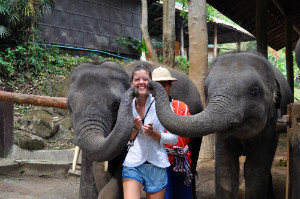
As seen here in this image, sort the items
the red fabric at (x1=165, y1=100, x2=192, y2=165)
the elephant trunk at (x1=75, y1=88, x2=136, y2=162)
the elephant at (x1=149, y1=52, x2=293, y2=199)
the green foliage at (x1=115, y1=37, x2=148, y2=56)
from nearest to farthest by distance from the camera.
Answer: the elephant trunk at (x1=75, y1=88, x2=136, y2=162), the elephant at (x1=149, y1=52, x2=293, y2=199), the red fabric at (x1=165, y1=100, x2=192, y2=165), the green foliage at (x1=115, y1=37, x2=148, y2=56)

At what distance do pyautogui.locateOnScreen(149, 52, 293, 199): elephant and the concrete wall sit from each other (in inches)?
401

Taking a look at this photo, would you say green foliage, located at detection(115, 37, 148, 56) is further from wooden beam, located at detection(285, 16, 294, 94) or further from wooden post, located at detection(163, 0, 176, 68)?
wooden post, located at detection(163, 0, 176, 68)

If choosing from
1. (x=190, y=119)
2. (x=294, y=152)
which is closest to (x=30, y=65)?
(x=190, y=119)

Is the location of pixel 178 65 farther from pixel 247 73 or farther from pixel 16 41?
pixel 247 73

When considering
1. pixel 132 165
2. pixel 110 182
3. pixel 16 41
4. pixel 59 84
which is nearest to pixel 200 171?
pixel 110 182

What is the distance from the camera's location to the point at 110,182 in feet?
12.0

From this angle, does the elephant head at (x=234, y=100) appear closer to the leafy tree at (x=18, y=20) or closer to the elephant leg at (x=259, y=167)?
the elephant leg at (x=259, y=167)

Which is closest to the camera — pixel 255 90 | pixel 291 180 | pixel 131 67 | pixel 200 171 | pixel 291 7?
pixel 291 180

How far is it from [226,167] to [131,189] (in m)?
1.38

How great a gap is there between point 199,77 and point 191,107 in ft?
3.68

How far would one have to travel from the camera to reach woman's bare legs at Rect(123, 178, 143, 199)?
3.10 metres

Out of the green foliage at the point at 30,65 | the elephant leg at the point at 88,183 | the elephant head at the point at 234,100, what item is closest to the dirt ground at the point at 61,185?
the elephant leg at the point at 88,183

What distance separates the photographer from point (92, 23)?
14.7 metres

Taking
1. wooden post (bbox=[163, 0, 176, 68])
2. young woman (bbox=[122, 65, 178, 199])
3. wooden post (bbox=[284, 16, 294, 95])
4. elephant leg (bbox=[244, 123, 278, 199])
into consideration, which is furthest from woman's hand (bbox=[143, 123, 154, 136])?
wooden post (bbox=[284, 16, 294, 95])
